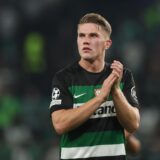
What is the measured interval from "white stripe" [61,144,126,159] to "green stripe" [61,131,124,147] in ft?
0.11

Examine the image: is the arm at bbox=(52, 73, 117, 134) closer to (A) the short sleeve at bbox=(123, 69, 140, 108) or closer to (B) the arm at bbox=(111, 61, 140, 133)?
(B) the arm at bbox=(111, 61, 140, 133)

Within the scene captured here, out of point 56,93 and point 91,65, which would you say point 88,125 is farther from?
point 91,65

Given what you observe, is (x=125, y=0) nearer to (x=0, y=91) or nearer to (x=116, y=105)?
(x=0, y=91)

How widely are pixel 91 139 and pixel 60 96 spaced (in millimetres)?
422

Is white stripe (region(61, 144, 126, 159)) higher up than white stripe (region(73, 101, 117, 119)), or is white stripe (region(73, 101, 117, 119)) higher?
white stripe (region(73, 101, 117, 119))

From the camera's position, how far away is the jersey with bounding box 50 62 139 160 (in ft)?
21.4

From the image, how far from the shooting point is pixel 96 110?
648cm

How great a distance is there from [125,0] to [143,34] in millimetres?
1290

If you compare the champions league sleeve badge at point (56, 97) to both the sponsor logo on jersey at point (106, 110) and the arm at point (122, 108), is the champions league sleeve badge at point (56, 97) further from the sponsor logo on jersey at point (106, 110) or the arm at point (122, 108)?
the arm at point (122, 108)

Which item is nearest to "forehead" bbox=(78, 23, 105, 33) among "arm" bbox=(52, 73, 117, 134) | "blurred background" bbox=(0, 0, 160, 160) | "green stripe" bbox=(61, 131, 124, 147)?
"arm" bbox=(52, 73, 117, 134)

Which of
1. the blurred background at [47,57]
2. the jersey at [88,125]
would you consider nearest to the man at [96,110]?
the jersey at [88,125]

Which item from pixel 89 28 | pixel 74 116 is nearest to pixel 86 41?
pixel 89 28

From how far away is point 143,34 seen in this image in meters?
16.5

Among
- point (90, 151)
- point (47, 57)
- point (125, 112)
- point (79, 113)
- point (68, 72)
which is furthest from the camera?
point (47, 57)
